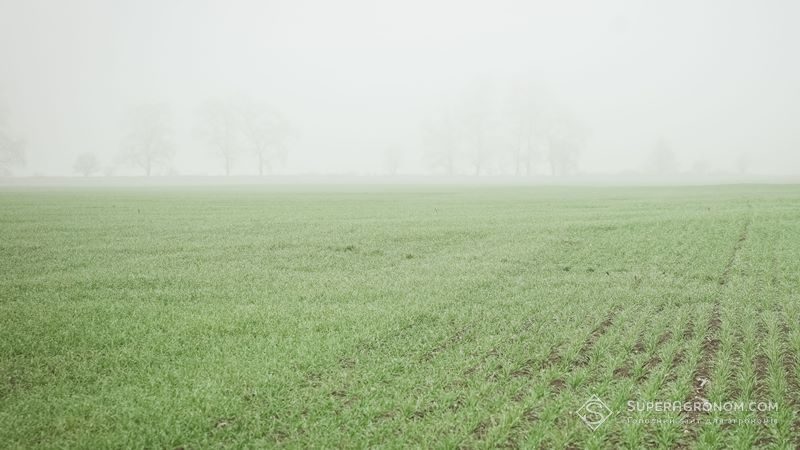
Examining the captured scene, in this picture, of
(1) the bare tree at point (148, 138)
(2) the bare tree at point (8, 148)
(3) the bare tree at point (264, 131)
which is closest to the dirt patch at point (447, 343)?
(3) the bare tree at point (264, 131)

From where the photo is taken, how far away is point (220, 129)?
9350 cm

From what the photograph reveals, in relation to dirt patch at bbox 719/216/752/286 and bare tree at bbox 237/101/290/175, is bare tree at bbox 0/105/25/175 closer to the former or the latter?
bare tree at bbox 237/101/290/175

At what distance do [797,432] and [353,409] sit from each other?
4.56m

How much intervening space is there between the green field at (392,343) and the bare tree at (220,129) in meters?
81.4

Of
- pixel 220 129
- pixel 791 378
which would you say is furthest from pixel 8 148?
pixel 791 378

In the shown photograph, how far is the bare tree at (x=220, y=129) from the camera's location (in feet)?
304

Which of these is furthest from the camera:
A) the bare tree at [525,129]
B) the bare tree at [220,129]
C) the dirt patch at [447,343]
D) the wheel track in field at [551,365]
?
the bare tree at [525,129]

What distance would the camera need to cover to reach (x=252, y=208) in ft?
98.9

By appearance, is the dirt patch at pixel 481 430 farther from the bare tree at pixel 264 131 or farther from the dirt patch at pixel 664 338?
the bare tree at pixel 264 131

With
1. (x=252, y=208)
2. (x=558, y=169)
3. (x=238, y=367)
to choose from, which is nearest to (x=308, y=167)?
(x=558, y=169)

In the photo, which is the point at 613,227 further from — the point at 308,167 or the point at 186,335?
the point at 308,167

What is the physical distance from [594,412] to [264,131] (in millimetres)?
97673

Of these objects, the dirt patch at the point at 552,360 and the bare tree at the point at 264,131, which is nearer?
the dirt patch at the point at 552,360

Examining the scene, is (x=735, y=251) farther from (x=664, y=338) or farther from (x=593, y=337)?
(x=593, y=337)
